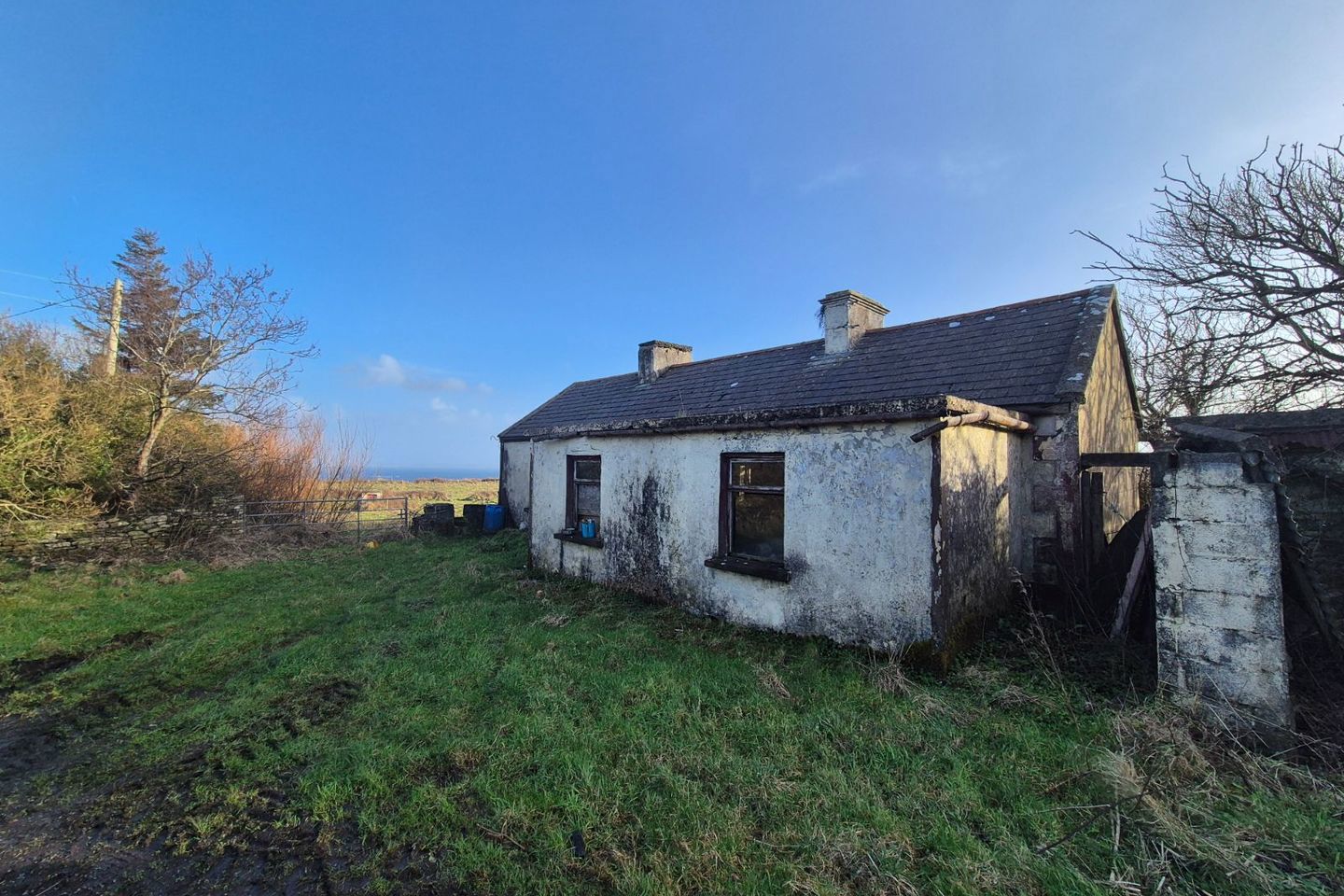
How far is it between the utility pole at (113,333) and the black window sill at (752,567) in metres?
14.9

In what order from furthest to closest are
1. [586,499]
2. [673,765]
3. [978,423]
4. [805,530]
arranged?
[586,499]
[805,530]
[978,423]
[673,765]

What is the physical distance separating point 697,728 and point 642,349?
12.8 m

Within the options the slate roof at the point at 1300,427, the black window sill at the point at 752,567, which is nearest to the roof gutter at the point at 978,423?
the slate roof at the point at 1300,427

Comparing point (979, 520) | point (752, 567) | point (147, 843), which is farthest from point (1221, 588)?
point (147, 843)

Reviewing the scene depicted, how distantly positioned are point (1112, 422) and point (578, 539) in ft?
30.8

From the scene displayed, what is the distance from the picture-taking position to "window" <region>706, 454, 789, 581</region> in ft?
22.5

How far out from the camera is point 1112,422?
9.18 meters

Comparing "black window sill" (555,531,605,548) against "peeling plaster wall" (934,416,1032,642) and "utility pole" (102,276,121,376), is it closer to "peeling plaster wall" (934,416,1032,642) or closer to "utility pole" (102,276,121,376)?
"peeling plaster wall" (934,416,1032,642)

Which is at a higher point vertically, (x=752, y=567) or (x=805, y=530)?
(x=805, y=530)

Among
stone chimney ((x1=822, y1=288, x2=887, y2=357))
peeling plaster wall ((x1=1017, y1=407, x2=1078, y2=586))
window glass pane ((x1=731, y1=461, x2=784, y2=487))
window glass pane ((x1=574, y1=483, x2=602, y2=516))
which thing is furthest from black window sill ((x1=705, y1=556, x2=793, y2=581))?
stone chimney ((x1=822, y1=288, x2=887, y2=357))

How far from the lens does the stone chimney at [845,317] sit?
11477 mm

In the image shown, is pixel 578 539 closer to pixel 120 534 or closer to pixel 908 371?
pixel 908 371

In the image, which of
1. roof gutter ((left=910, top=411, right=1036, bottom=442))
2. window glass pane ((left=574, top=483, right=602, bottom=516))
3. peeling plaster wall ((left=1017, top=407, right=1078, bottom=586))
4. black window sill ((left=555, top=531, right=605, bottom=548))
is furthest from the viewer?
window glass pane ((left=574, top=483, right=602, bottom=516))

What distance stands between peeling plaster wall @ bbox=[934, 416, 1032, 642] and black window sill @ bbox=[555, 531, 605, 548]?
5.34m
